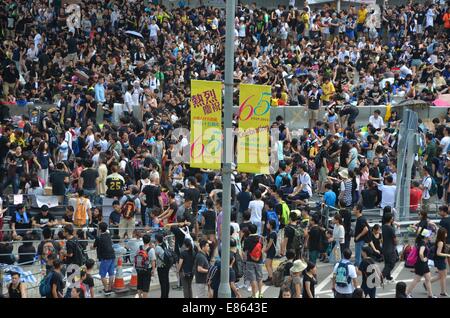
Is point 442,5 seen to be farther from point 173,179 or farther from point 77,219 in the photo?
point 77,219

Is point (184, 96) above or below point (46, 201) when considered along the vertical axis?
above

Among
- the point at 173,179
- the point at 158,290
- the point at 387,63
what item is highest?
the point at 387,63

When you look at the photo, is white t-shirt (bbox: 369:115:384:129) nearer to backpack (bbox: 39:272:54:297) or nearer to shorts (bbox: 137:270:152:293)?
shorts (bbox: 137:270:152:293)

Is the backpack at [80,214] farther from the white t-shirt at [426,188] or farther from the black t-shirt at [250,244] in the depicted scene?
the white t-shirt at [426,188]

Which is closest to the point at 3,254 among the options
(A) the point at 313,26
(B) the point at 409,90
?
(B) the point at 409,90

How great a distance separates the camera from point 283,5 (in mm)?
44781

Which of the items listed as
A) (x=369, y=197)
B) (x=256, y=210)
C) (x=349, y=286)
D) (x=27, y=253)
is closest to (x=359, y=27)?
(x=369, y=197)

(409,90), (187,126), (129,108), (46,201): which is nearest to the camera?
(46,201)

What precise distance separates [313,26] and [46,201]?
61.9 feet

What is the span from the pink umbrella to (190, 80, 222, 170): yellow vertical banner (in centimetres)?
1699

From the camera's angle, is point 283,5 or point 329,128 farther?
point 283,5

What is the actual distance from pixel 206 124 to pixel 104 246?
480 cm

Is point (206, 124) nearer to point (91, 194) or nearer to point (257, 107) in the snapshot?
point (257, 107)

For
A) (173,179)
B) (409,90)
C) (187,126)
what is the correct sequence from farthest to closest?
(409,90) → (187,126) → (173,179)
